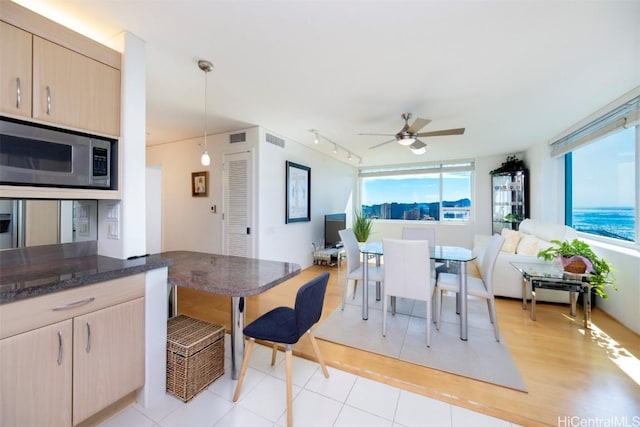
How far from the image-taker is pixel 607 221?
129 inches

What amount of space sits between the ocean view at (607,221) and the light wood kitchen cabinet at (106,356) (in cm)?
495

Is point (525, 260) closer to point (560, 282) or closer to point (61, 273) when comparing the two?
point (560, 282)

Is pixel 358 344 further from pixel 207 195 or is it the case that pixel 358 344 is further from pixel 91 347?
pixel 207 195

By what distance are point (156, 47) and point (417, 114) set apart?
9.37 ft

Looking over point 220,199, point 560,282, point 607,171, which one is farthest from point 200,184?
point 607,171

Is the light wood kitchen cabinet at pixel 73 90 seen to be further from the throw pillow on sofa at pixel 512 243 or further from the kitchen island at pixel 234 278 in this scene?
the throw pillow on sofa at pixel 512 243

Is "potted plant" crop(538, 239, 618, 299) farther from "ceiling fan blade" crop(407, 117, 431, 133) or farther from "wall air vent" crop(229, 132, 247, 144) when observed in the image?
"wall air vent" crop(229, 132, 247, 144)

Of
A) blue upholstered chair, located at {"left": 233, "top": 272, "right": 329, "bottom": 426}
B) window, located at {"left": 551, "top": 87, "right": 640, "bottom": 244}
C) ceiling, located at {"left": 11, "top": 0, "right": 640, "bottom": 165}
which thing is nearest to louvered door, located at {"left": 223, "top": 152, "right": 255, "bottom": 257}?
ceiling, located at {"left": 11, "top": 0, "right": 640, "bottom": 165}

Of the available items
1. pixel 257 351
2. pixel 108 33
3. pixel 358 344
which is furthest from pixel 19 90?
pixel 358 344

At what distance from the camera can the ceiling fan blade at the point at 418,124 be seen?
264 cm

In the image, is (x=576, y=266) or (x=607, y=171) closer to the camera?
(x=576, y=266)

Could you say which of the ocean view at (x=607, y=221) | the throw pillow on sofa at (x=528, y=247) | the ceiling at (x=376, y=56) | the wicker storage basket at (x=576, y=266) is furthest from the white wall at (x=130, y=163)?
the ocean view at (x=607, y=221)

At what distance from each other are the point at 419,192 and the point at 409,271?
15.8ft

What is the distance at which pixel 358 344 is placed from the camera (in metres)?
2.28
